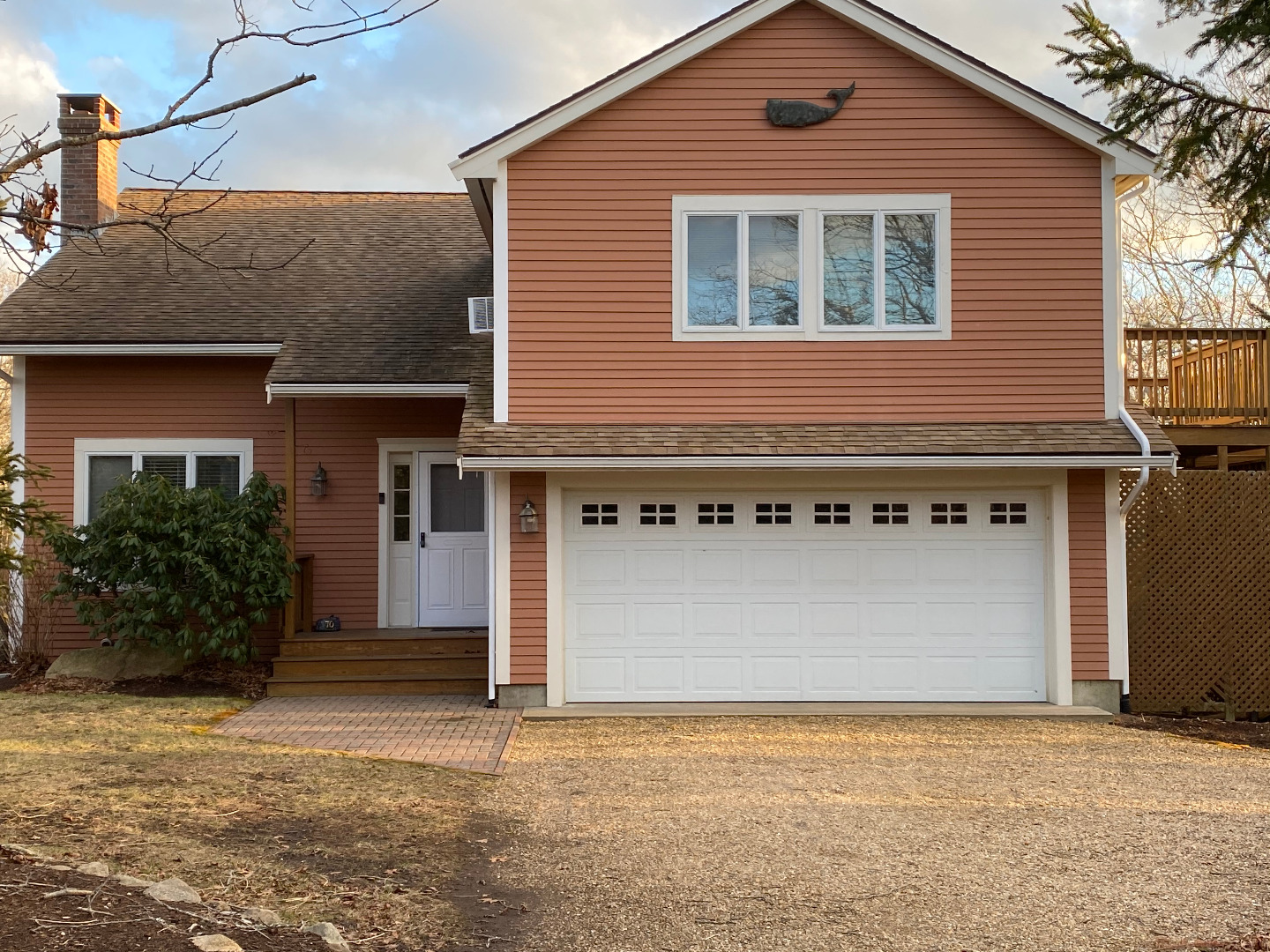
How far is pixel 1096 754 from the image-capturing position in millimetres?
9258

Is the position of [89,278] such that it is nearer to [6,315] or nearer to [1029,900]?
[6,315]

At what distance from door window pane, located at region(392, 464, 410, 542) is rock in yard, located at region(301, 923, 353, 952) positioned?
349 inches

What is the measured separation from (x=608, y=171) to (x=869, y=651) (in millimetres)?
5228

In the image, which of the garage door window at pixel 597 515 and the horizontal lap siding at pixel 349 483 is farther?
the horizontal lap siding at pixel 349 483

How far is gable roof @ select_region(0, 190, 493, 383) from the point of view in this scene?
12828 millimetres

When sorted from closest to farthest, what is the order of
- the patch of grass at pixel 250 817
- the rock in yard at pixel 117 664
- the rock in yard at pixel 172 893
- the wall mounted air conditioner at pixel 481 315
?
1. the rock in yard at pixel 172 893
2. the patch of grass at pixel 250 817
3. the rock in yard at pixel 117 664
4. the wall mounted air conditioner at pixel 481 315

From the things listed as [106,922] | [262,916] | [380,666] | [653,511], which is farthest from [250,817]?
[653,511]

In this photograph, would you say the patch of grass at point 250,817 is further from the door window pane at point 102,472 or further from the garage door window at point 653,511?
the door window pane at point 102,472

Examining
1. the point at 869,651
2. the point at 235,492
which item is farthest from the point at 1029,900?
the point at 235,492

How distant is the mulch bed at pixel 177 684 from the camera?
1176 centimetres

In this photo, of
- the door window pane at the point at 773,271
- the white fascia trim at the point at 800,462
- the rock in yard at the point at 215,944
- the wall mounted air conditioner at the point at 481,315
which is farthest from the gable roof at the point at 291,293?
the rock in yard at the point at 215,944

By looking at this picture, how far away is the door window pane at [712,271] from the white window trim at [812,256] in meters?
0.07

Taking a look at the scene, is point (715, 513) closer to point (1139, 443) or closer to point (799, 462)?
point (799, 462)

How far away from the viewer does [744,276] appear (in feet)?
36.7
